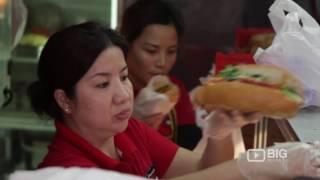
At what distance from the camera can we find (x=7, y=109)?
7.30 feet

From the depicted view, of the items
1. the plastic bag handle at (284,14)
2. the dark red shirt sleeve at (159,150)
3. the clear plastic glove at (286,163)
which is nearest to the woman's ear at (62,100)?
the dark red shirt sleeve at (159,150)

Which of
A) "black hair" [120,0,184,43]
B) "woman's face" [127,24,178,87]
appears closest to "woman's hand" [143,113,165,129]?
"woman's face" [127,24,178,87]

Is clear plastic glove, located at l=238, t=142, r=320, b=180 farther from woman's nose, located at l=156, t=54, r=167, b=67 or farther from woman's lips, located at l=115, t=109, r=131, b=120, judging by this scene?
woman's nose, located at l=156, t=54, r=167, b=67

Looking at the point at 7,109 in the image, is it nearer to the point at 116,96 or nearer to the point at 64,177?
the point at 116,96

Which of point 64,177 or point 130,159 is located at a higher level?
point 64,177

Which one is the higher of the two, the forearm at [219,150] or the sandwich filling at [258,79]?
the sandwich filling at [258,79]

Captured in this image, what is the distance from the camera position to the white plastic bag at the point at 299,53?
58.1 inches

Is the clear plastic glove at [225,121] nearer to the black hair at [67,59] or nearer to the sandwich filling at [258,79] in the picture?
the sandwich filling at [258,79]

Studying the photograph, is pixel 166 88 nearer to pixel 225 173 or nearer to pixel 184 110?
pixel 184 110

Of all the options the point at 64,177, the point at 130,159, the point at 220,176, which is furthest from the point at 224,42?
the point at 64,177

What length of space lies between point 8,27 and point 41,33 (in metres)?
0.16

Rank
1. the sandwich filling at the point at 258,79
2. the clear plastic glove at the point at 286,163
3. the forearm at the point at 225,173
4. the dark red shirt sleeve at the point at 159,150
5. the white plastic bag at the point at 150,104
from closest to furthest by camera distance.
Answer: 1. the clear plastic glove at the point at 286,163
2. the forearm at the point at 225,173
3. the sandwich filling at the point at 258,79
4. the dark red shirt sleeve at the point at 159,150
5. the white plastic bag at the point at 150,104

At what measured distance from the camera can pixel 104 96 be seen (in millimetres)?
1262
